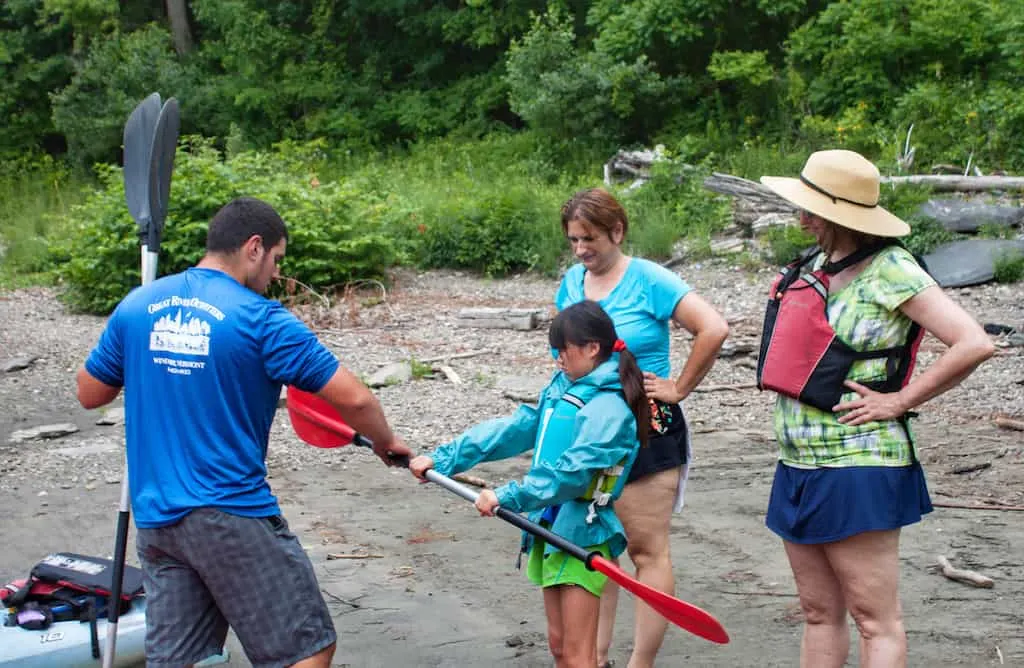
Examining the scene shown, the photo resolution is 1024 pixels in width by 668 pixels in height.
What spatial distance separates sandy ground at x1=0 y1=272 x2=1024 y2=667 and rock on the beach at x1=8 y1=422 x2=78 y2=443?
93 millimetres

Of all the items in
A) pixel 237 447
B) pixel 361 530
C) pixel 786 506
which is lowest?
pixel 361 530

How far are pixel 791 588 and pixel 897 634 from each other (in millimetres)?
1947

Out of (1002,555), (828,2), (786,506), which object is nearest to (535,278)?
(828,2)

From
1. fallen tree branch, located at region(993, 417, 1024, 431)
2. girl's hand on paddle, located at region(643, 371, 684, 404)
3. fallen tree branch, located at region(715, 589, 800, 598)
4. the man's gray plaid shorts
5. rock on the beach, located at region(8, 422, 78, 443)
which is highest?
girl's hand on paddle, located at region(643, 371, 684, 404)

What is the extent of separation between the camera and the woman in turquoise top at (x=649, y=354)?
12.8 ft

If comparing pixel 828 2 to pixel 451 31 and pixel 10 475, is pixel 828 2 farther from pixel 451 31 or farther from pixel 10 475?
pixel 10 475

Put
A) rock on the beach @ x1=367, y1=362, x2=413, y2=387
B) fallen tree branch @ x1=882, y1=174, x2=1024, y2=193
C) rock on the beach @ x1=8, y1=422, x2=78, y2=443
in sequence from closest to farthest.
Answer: rock on the beach @ x1=8, y1=422, x2=78, y2=443, rock on the beach @ x1=367, y1=362, x2=413, y2=387, fallen tree branch @ x1=882, y1=174, x2=1024, y2=193

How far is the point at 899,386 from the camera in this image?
10.7ft

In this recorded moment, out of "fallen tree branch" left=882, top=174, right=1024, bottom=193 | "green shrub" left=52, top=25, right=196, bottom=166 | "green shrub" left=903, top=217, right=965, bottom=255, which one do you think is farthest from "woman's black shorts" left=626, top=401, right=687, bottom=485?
"green shrub" left=52, top=25, right=196, bottom=166

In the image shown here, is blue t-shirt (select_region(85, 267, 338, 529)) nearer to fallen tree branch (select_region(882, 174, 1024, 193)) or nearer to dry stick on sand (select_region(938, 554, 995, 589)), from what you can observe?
dry stick on sand (select_region(938, 554, 995, 589))

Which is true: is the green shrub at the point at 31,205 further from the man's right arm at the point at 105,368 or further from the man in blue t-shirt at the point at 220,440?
the man in blue t-shirt at the point at 220,440

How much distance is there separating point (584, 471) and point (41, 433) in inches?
244

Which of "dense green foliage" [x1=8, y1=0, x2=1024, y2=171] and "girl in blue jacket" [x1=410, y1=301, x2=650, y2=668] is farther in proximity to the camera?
"dense green foliage" [x1=8, y1=0, x2=1024, y2=171]

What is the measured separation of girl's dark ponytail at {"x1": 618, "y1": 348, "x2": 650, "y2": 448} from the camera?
3.49 metres
